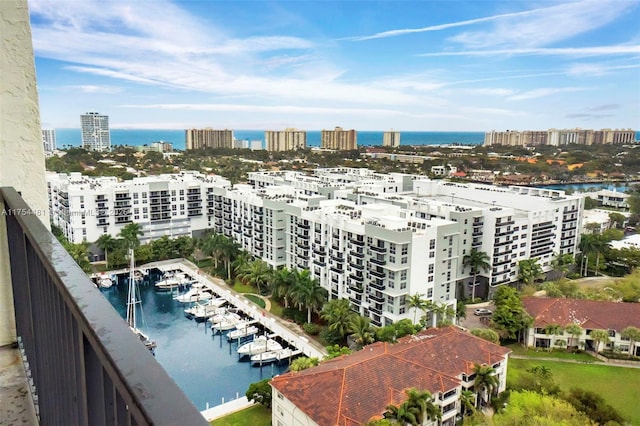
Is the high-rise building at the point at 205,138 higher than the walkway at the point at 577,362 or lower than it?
higher

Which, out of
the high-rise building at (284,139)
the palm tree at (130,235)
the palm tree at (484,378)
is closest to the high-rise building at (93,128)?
the high-rise building at (284,139)

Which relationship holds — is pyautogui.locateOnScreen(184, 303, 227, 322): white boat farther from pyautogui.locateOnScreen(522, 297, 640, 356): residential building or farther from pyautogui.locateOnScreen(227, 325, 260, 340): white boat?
pyautogui.locateOnScreen(522, 297, 640, 356): residential building

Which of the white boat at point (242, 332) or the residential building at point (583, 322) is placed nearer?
the residential building at point (583, 322)

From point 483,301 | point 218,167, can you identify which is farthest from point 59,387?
point 218,167

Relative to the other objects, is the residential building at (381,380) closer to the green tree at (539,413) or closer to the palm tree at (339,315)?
the green tree at (539,413)

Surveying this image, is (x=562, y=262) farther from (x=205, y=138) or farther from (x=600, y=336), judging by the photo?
(x=205, y=138)

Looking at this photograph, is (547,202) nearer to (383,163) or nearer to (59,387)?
(59,387)
